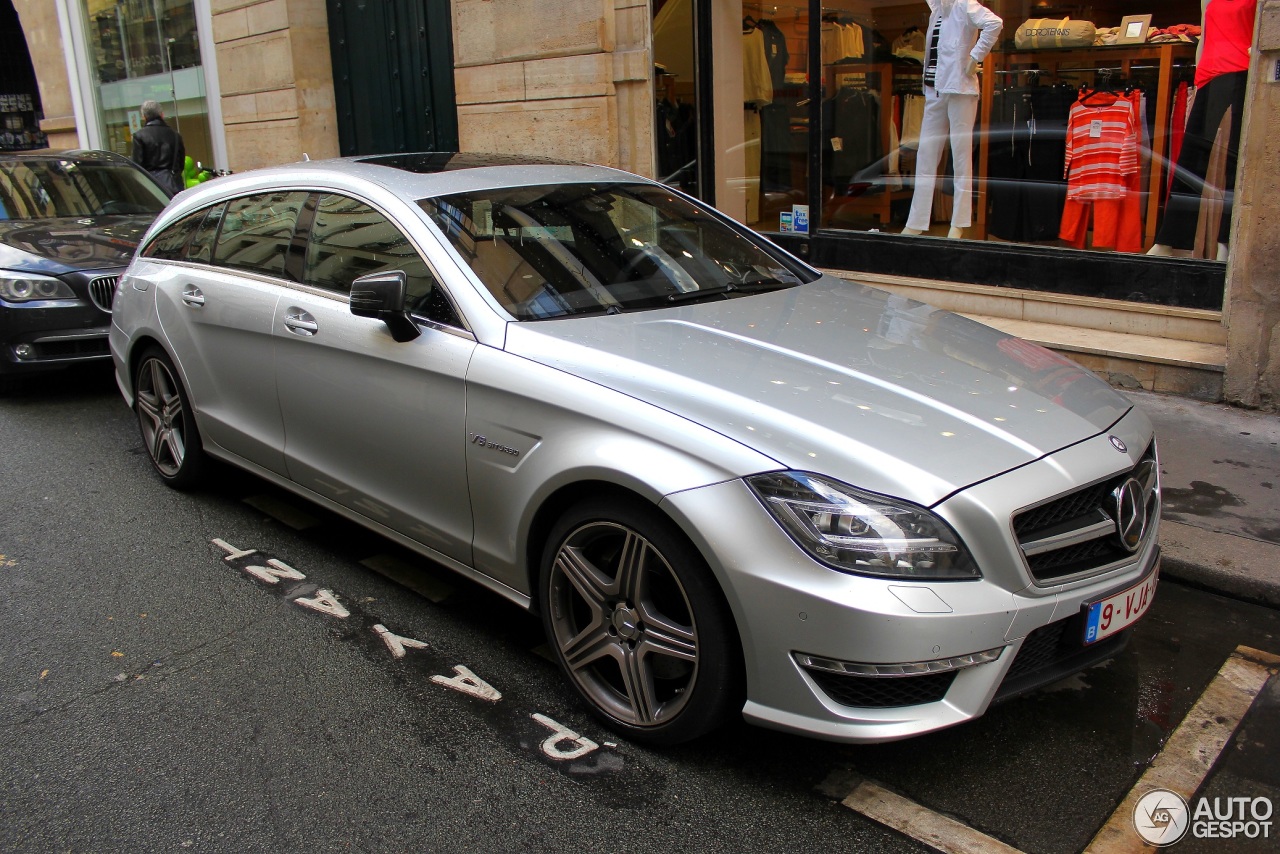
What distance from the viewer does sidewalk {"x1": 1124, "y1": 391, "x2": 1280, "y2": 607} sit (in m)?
4.17

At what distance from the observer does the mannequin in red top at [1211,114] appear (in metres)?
6.46

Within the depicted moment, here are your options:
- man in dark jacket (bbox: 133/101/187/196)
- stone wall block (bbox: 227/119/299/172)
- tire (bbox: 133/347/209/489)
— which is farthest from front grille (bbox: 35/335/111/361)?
stone wall block (bbox: 227/119/299/172)

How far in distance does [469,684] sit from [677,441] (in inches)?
49.4

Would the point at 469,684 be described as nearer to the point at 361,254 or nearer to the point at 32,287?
the point at 361,254

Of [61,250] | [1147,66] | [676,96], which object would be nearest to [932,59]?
[1147,66]

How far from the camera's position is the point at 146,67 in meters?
17.5

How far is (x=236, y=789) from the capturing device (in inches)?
119

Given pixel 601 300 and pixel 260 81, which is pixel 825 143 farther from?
pixel 260 81

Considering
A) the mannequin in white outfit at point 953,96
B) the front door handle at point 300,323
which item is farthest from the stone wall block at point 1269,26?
the front door handle at point 300,323

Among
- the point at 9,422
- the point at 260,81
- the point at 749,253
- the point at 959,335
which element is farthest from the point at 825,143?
the point at 260,81

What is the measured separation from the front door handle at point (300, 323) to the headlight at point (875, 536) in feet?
7.37

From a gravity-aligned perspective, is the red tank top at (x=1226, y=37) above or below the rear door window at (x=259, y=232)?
above

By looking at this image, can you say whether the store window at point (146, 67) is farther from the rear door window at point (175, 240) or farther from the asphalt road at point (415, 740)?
the asphalt road at point (415, 740)

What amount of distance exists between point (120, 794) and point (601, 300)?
6.90ft
